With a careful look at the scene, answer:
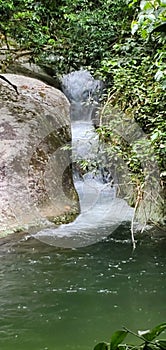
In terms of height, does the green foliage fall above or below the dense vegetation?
below

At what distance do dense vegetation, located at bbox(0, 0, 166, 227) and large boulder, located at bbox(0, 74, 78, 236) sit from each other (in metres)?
0.74

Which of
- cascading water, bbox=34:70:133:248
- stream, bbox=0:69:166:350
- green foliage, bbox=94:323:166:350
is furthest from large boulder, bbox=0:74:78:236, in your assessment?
green foliage, bbox=94:323:166:350

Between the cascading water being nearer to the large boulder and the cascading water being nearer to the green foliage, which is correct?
the large boulder

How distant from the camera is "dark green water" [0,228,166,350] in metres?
2.74

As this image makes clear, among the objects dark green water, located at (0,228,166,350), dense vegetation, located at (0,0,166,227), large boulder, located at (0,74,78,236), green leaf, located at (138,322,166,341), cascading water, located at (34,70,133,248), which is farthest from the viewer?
large boulder, located at (0,74,78,236)

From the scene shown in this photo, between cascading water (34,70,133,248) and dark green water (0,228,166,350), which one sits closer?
dark green water (0,228,166,350)

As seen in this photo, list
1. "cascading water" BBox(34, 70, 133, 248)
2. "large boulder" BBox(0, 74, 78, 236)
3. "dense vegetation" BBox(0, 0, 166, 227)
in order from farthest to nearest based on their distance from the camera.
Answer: "large boulder" BBox(0, 74, 78, 236) < "cascading water" BBox(34, 70, 133, 248) < "dense vegetation" BBox(0, 0, 166, 227)

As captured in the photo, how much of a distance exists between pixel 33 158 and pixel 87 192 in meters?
1.31

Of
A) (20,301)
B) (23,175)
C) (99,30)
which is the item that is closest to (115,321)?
(20,301)

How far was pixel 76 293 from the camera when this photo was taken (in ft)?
11.1

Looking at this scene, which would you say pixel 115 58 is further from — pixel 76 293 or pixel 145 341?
pixel 145 341

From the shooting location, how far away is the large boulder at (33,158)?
573cm

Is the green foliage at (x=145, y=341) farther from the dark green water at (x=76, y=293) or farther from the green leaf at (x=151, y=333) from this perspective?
the dark green water at (x=76, y=293)

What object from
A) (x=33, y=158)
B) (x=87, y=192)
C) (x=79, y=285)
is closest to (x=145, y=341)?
(x=79, y=285)
